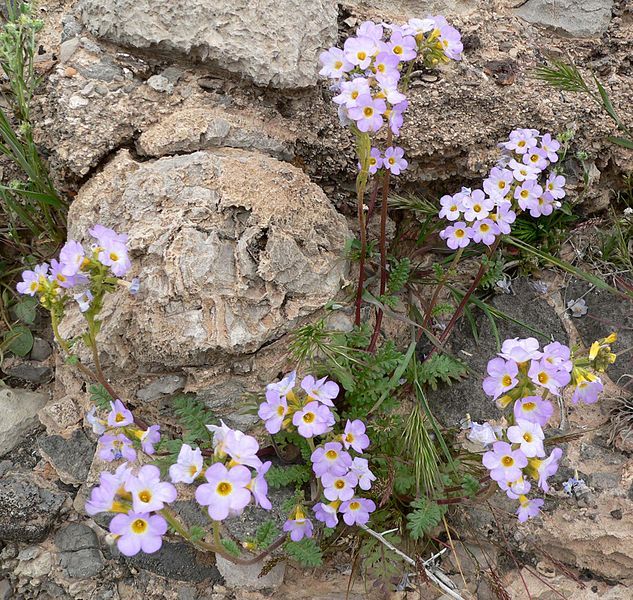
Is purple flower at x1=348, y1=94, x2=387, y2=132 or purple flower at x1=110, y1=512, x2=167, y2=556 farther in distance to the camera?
purple flower at x1=348, y1=94, x2=387, y2=132

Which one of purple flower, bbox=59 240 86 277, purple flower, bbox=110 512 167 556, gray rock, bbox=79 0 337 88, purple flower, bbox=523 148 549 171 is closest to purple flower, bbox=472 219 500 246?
purple flower, bbox=523 148 549 171

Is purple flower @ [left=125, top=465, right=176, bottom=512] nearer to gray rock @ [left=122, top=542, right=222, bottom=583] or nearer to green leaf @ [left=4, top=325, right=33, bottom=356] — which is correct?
gray rock @ [left=122, top=542, right=222, bottom=583]

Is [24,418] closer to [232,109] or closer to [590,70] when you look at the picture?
[232,109]

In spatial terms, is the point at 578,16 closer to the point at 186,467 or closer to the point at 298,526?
the point at 298,526

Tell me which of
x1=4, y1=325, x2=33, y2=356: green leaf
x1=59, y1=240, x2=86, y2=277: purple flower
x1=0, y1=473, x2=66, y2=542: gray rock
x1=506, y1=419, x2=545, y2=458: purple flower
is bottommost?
x1=0, y1=473, x2=66, y2=542: gray rock

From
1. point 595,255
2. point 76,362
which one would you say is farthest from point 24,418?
point 595,255

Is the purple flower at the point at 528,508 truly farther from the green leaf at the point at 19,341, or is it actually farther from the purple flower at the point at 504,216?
the green leaf at the point at 19,341
